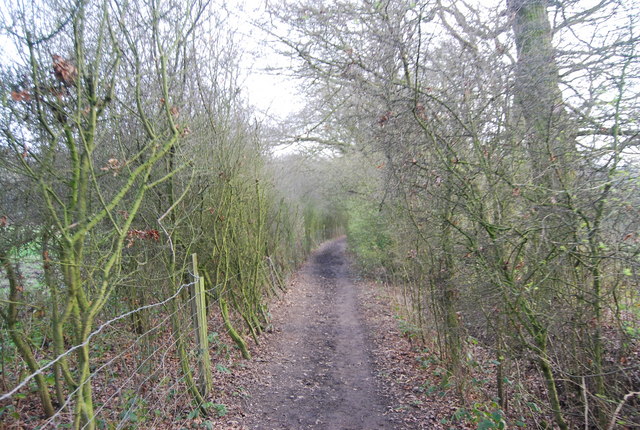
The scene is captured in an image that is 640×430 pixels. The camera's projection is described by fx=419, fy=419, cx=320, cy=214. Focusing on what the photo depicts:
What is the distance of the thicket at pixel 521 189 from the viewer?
3488 millimetres

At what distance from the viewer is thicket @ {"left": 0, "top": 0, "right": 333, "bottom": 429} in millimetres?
2979

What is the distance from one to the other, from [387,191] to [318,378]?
2.98 meters

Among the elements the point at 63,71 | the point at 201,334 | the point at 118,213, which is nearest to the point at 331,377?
the point at 201,334

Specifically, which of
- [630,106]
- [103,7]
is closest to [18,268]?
[103,7]

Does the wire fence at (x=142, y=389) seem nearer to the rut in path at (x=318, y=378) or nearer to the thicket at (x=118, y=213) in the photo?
the thicket at (x=118, y=213)

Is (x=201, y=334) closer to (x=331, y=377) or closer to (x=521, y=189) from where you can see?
(x=331, y=377)

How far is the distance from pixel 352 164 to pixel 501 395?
39.0ft

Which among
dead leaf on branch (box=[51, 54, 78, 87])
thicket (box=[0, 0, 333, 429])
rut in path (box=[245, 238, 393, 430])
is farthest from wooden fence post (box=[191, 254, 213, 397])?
dead leaf on branch (box=[51, 54, 78, 87])

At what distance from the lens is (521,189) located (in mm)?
3928

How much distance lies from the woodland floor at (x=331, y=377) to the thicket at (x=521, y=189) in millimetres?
740

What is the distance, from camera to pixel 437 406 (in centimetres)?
513

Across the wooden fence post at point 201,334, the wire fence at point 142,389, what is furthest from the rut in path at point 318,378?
the wire fence at point 142,389

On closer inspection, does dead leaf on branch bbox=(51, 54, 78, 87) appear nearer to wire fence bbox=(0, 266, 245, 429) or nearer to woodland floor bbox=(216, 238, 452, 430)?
wire fence bbox=(0, 266, 245, 429)

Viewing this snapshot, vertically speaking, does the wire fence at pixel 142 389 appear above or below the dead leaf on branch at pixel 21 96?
below
